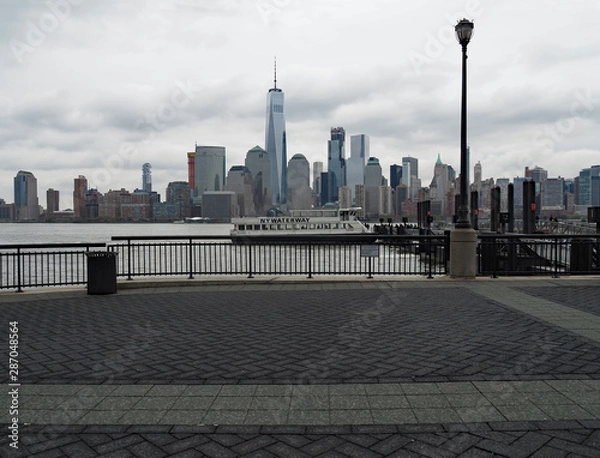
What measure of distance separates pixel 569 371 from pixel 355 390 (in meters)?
2.61

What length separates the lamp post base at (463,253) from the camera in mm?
13461

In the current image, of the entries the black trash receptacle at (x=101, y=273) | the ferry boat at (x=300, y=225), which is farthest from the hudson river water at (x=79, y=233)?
the black trash receptacle at (x=101, y=273)

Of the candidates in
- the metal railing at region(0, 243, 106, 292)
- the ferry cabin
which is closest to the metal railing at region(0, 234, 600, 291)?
the metal railing at region(0, 243, 106, 292)

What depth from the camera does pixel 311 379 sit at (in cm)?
533

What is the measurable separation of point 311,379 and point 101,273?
8123mm

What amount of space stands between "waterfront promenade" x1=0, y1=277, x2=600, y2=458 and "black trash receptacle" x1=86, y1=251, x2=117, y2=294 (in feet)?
5.24

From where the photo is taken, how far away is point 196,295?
11445 mm

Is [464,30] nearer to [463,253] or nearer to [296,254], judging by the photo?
[463,253]

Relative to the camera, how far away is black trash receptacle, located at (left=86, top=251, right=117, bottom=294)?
1163cm

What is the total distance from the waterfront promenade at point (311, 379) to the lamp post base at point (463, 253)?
3484 mm

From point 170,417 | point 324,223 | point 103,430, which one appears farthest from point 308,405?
point 324,223

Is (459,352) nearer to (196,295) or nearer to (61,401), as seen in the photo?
(61,401)

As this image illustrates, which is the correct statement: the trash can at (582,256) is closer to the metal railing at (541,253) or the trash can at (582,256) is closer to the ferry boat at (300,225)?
the metal railing at (541,253)

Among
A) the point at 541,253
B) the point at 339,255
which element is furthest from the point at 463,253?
the point at 541,253
